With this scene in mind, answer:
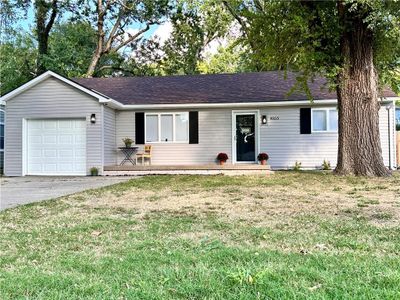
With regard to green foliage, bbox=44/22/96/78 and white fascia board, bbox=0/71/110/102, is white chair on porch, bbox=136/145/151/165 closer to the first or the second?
white fascia board, bbox=0/71/110/102

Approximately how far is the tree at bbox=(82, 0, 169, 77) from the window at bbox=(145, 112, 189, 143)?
34.3 ft

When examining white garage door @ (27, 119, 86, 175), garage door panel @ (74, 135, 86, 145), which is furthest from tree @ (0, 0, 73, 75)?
garage door panel @ (74, 135, 86, 145)

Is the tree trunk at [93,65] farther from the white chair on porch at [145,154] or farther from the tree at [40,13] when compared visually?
the white chair on porch at [145,154]

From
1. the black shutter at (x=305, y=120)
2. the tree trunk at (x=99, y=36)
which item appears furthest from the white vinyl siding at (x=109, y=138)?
the tree trunk at (x=99, y=36)

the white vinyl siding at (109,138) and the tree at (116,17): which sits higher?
the tree at (116,17)

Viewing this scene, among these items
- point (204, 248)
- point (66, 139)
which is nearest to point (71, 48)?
point (66, 139)

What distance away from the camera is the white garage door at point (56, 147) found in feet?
45.1

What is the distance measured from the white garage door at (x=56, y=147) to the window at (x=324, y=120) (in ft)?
27.6

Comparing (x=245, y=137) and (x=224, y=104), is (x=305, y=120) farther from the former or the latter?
(x=224, y=104)

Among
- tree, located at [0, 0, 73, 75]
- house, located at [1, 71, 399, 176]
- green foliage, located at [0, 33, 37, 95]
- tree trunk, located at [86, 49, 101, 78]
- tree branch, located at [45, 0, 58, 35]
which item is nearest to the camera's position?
house, located at [1, 71, 399, 176]

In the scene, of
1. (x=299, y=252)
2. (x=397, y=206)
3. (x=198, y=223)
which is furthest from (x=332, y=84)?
(x=299, y=252)

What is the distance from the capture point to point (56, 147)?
548 inches

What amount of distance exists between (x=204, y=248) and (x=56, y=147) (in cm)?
1162

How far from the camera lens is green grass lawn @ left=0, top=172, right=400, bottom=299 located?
254 centimetres
